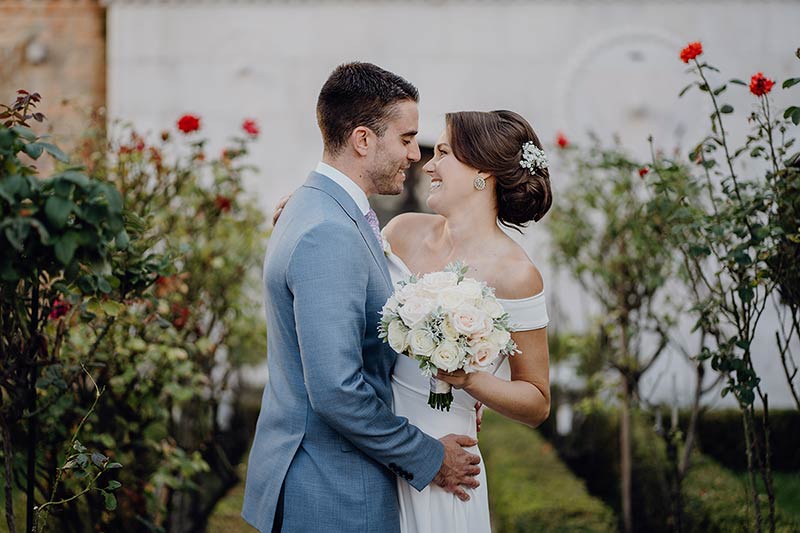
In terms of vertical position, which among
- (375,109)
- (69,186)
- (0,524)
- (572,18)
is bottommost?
(0,524)

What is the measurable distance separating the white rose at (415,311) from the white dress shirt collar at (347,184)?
42cm

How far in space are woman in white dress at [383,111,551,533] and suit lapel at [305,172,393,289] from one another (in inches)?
16.2

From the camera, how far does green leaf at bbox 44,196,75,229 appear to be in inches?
80.6

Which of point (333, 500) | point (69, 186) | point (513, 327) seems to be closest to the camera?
point (69, 186)

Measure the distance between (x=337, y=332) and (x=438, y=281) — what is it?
338 millimetres

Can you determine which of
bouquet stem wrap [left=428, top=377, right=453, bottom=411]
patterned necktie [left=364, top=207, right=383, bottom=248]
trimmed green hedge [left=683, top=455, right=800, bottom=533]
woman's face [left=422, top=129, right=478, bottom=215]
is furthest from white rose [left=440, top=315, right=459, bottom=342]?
trimmed green hedge [left=683, top=455, right=800, bottom=533]

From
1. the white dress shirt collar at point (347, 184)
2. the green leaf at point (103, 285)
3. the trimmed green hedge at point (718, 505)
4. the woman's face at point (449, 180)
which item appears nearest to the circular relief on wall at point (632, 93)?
the trimmed green hedge at point (718, 505)

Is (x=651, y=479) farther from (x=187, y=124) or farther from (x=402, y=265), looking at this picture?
(x=187, y=124)

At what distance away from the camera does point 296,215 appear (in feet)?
8.64

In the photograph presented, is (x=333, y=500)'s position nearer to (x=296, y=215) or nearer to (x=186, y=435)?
(x=296, y=215)

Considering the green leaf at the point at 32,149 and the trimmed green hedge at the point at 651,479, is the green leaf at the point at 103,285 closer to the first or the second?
the green leaf at the point at 32,149

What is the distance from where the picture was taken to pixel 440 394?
2.64 meters

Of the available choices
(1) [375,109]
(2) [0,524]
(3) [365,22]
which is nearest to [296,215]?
Answer: (1) [375,109]

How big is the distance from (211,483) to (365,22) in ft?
19.0
